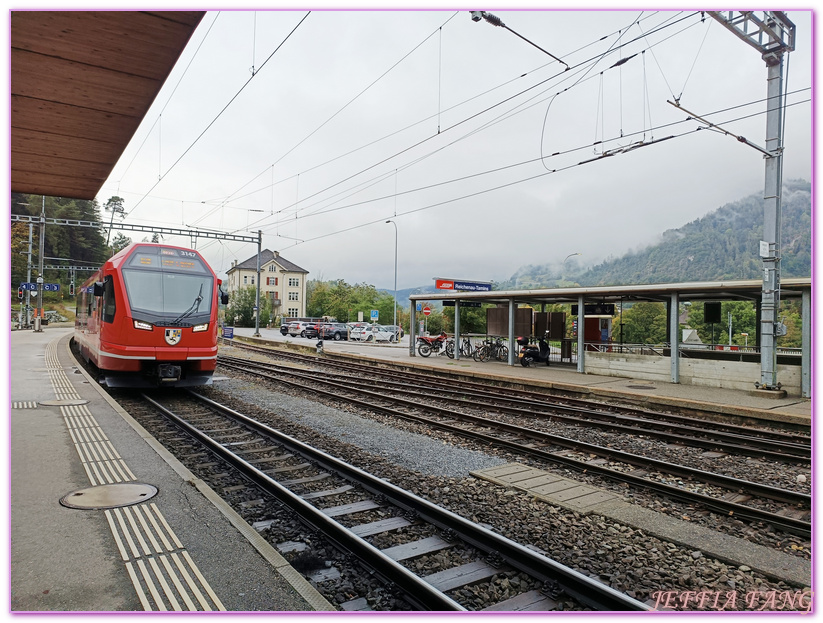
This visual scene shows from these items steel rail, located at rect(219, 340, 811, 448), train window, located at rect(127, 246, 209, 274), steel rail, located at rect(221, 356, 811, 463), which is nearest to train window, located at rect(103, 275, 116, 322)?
train window, located at rect(127, 246, 209, 274)

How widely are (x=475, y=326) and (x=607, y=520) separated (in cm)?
3441

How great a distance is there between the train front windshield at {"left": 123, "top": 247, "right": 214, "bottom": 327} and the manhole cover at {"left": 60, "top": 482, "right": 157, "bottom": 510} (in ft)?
20.6

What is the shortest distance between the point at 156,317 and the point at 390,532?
809 centimetres

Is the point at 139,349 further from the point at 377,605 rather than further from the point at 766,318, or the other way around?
the point at 766,318

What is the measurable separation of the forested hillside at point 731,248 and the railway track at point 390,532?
24.6 feet

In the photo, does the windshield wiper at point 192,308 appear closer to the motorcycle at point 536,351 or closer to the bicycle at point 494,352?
the motorcycle at point 536,351

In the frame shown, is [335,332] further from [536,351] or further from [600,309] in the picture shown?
[600,309]

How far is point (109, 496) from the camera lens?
192 inches

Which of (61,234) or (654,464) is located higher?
(61,234)

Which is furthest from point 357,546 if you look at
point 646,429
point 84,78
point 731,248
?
point 731,248

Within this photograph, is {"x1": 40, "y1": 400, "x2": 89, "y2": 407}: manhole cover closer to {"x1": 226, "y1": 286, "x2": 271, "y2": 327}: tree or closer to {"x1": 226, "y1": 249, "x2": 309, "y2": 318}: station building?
{"x1": 226, "y1": 286, "x2": 271, "y2": 327}: tree

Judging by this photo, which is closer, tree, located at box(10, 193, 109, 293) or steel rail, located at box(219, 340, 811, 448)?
steel rail, located at box(219, 340, 811, 448)

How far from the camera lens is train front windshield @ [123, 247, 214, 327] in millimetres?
10805

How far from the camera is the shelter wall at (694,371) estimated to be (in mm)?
13422
